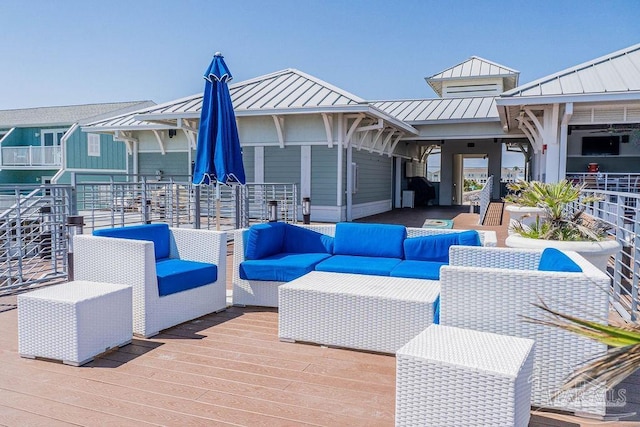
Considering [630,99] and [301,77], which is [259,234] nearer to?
[630,99]

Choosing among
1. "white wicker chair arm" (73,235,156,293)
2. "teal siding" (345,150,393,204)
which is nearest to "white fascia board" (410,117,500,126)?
"teal siding" (345,150,393,204)

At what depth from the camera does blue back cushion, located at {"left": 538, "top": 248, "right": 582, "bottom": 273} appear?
2555 millimetres

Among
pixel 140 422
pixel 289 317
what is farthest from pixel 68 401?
pixel 289 317

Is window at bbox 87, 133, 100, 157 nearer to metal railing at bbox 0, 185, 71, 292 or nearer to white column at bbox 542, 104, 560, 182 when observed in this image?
metal railing at bbox 0, 185, 71, 292

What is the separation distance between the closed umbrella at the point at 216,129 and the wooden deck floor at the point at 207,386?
2523 millimetres

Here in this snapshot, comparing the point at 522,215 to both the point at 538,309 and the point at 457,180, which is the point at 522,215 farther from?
the point at 457,180

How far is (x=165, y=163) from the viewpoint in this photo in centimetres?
1479

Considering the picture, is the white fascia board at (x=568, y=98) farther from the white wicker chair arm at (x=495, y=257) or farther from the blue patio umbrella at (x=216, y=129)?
the white wicker chair arm at (x=495, y=257)

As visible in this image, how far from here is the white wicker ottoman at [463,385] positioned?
6.45 ft

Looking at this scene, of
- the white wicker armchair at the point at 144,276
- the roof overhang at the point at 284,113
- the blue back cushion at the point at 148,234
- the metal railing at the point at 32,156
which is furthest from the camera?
the metal railing at the point at 32,156

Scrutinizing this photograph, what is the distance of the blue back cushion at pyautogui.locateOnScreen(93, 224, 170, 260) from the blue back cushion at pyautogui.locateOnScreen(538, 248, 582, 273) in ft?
9.47

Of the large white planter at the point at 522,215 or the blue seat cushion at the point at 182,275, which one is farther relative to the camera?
the large white planter at the point at 522,215

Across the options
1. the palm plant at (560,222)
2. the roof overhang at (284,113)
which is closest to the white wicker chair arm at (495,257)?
the palm plant at (560,222)

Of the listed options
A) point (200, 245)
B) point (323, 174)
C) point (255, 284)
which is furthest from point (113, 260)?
point (323, 174)
